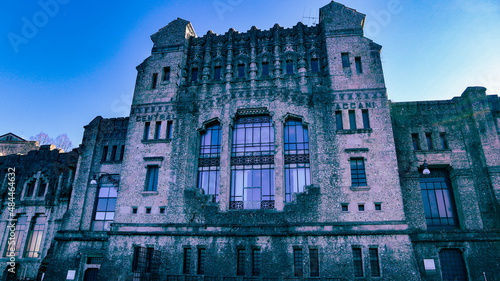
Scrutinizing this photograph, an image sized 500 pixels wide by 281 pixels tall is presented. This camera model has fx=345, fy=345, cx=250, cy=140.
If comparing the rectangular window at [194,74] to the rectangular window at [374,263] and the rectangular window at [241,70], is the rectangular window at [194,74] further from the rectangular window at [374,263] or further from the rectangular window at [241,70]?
the rectangular window at [374,263]

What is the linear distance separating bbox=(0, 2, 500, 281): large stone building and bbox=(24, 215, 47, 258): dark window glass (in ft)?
12.6

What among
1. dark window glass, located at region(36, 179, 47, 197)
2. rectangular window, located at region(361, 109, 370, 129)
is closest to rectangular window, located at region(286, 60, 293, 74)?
rectangular window, located at region(361, 109, 370, 129)

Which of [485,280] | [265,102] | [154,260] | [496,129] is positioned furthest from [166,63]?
[485,280]

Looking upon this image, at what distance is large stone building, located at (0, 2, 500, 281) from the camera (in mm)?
23453

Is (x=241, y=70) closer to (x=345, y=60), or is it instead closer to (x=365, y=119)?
(x=345, y=60)

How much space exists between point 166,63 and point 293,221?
58.8 ft

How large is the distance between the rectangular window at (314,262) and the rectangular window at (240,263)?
15.2 ft

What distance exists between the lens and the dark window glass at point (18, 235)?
3167cm

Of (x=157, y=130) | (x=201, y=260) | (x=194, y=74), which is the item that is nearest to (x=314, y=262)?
(x=201, y=260)

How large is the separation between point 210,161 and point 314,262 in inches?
430

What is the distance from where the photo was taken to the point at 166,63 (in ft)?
102

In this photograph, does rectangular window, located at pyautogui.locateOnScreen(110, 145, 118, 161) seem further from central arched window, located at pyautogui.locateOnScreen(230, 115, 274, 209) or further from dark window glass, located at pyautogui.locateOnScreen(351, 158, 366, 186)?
dark window glass, located at pyautogui.locateOnScreen(351, 158, 366, 186)

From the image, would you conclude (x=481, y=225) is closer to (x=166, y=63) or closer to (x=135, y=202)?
(x=135, y=202)

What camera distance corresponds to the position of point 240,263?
24031 mm
